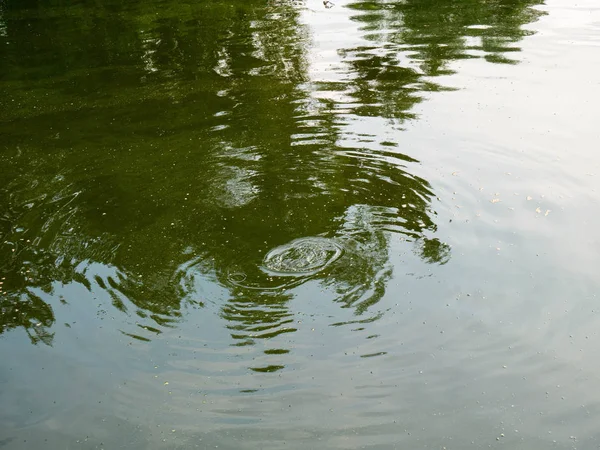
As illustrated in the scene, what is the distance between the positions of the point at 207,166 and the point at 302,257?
6.24ft

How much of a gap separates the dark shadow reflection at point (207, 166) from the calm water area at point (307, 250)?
28 millimetres

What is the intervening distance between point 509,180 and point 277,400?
344 cm

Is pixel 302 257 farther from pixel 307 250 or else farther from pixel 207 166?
pixel 207 166

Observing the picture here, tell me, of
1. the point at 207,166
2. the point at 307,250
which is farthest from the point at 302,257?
the point at 207,166

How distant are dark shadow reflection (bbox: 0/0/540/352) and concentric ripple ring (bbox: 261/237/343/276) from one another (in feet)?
0.27

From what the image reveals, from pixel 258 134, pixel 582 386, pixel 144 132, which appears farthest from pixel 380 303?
pixel 144 132

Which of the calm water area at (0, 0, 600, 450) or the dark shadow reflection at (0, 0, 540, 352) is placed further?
the dark shadow reflection at (0, 0, 540, 352)

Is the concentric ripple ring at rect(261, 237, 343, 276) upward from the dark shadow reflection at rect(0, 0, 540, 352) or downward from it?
downward

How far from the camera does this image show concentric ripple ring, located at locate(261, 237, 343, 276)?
5.45 metres

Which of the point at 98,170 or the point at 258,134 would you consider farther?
the point at 258,134

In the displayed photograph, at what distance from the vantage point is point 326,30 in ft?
36.2

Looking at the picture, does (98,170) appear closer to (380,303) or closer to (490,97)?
(380,303)

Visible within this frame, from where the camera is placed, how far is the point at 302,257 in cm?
559

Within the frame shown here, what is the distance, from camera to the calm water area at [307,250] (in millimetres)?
4312
